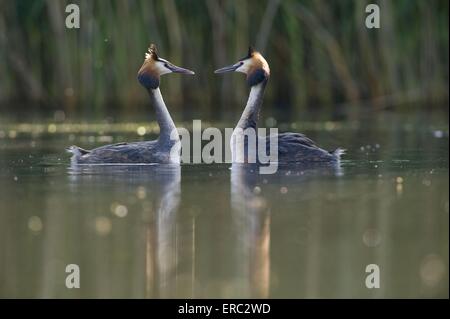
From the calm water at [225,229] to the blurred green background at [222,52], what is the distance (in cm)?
673

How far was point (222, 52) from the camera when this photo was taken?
60.1 ft

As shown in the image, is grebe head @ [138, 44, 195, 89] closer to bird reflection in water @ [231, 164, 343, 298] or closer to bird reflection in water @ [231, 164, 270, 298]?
bird reflection in water @ [231, 164, 343, 298]

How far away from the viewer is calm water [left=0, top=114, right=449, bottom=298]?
232 inches

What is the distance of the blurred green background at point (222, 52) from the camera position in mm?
17859

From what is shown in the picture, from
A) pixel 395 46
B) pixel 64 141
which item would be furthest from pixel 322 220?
pixel 395 46

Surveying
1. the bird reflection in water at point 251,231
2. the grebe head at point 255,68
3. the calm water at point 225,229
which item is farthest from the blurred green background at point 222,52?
the bird reflection in water at point 251,231

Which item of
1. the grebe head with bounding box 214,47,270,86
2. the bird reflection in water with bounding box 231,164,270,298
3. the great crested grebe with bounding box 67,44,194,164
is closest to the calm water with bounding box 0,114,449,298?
the bird reflection in water with bounding box 231,164,270,298

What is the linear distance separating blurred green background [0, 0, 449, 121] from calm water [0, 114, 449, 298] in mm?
6730

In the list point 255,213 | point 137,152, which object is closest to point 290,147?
point 137,152

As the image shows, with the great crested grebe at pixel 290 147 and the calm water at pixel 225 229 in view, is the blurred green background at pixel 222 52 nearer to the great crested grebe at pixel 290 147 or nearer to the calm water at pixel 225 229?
the great crested grebe at pixel 290 147

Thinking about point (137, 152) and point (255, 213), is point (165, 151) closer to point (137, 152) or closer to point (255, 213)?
point (137, 152)

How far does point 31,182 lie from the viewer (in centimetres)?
951

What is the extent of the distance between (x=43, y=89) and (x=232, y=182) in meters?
10.6

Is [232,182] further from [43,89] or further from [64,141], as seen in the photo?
[43,89]
